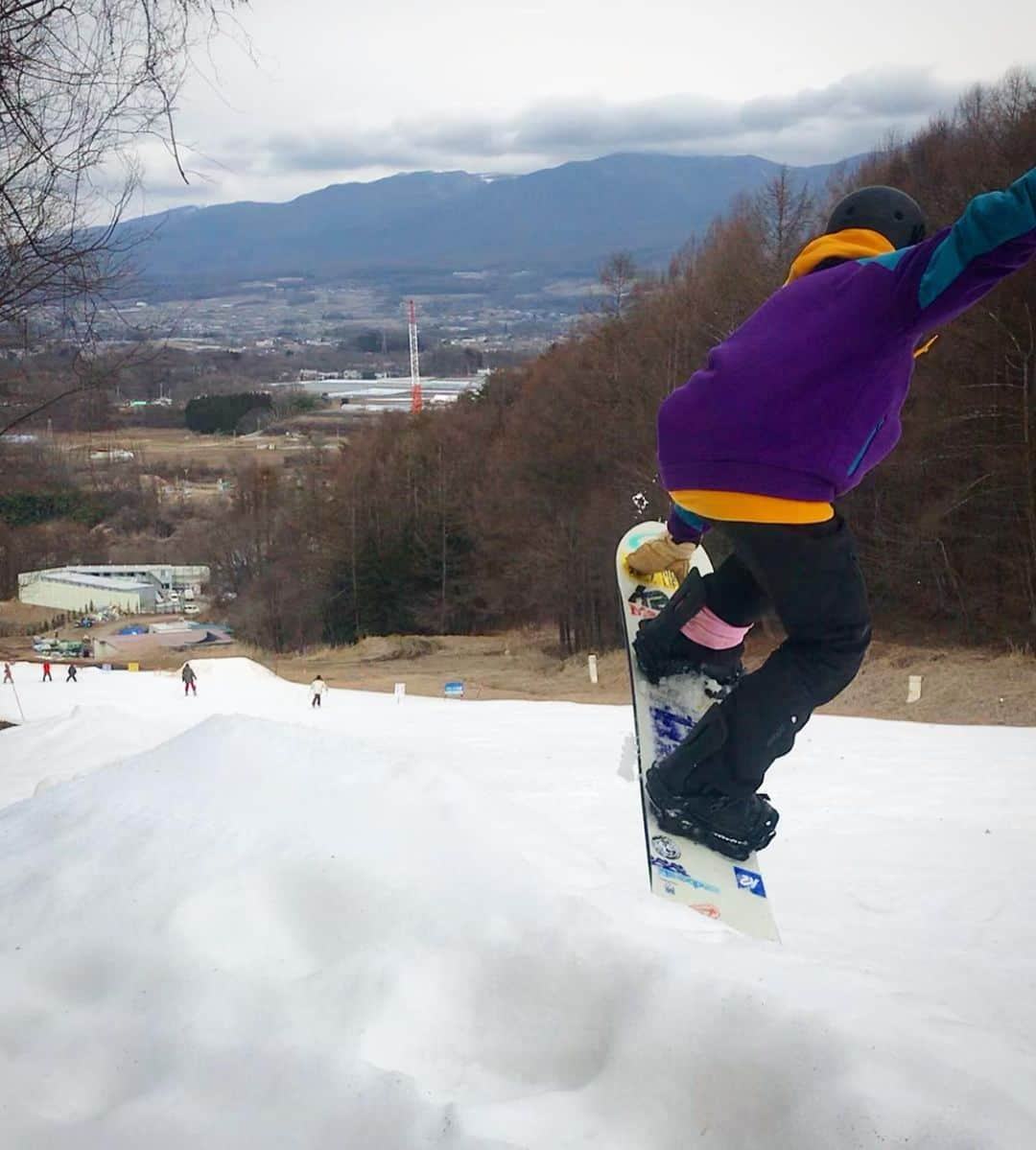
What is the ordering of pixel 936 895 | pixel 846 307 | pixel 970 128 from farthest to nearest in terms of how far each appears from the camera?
pixel 970 128 → pixel 936 895 → pixel 846 307

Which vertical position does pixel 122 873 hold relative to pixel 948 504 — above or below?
above

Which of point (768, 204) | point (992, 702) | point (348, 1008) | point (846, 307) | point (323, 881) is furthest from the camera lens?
point (768, 204)

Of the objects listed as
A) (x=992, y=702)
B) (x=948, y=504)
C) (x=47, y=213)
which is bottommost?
(x=992, y=702)

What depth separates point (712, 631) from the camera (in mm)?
3900

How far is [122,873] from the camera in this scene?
262 cm

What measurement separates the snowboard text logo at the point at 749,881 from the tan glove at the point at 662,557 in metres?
1.06

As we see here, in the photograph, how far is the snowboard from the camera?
11.3ft

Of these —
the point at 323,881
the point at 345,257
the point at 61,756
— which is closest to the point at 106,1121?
the point at 323,881

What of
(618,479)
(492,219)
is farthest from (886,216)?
(492,219)

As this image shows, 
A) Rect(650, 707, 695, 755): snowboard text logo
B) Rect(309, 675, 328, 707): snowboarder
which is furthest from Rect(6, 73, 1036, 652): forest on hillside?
Rect(309, 675, 328, 707): snowboarder

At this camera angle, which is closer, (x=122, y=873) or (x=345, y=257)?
(x=122, y=873)

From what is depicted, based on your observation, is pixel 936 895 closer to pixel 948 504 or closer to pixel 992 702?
pixel 992 702

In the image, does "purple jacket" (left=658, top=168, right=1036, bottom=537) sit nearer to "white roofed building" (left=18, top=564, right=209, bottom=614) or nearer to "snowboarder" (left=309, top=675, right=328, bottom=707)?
"snowboarder" (left=309, top=675, right=328, bottom=707)

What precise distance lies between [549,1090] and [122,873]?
1186 millimetres
